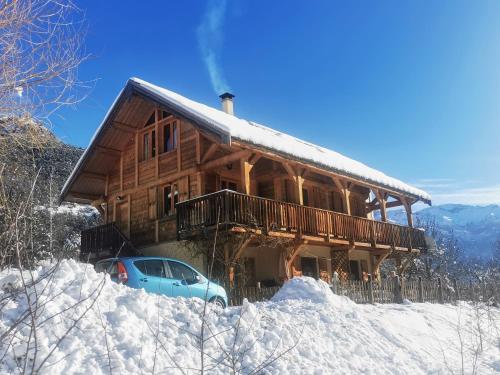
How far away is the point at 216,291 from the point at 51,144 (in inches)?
225

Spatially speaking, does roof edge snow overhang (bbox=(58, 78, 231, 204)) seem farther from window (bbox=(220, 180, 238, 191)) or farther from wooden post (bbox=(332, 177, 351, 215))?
wooden post (bbox=(332, 177, 351, 215))

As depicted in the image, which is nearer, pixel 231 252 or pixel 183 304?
pixel 183 304

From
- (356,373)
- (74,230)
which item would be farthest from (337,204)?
(74,230)

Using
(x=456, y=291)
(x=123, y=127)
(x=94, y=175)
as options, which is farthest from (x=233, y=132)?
(x=456, y=291)

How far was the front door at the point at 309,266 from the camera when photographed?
21172mm

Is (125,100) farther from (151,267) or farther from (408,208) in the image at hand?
(408,208)

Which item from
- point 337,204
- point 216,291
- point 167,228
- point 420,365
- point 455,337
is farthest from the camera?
point 337,204

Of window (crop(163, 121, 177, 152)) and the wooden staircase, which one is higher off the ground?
window (crop(163, 121, 177, 152))

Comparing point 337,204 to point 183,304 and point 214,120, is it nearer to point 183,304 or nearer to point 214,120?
point 214,120

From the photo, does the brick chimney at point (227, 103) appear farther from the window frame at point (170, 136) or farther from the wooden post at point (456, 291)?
the wooden post at point (456, 291)

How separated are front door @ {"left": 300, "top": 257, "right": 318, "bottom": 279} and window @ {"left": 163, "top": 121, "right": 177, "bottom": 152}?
7126mm

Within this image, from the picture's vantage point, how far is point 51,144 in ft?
26.2

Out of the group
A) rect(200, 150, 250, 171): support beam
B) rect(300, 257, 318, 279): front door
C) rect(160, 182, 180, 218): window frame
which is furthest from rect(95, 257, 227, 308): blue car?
rect(300, 257, 318, 279): front door

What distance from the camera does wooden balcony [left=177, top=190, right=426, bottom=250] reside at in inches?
604
